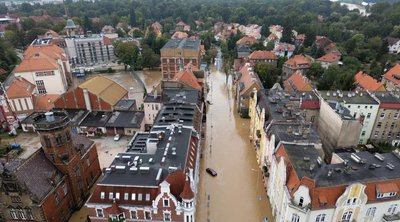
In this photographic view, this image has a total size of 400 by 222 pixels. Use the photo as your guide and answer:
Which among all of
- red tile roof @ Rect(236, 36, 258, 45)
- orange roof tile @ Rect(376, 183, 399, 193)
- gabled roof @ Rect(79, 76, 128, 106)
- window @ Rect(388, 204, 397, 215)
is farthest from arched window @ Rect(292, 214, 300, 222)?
red tile roof @ Rect(236, 36, 258, 45)

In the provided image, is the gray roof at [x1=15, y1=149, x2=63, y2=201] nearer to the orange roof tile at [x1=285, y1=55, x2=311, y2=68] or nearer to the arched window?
the arched window

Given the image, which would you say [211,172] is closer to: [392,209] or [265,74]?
[392,209]

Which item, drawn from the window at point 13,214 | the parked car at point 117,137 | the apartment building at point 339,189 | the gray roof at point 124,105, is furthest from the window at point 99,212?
the gray roof at point 124,105

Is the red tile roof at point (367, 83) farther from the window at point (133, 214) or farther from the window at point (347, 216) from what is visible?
the window at point (133, 214)

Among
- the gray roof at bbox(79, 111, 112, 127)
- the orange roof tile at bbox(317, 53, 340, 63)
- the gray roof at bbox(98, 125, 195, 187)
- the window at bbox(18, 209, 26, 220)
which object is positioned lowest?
the gray roof at bbox(79, 111, 112, 127)

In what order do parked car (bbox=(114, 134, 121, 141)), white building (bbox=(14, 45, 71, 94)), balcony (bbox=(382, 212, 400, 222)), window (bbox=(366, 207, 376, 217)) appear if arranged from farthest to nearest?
white building (bbox=(14, 45, 71, 94)) → parked car (bbox=(114, 134, 121, 141)) → balcony (bbox=(382, 212, 400, 222)) → window (bbox=(366, 207, 376, 217))

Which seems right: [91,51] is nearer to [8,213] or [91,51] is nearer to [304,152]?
[8,213]

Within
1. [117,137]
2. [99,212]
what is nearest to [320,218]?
[99,212]
